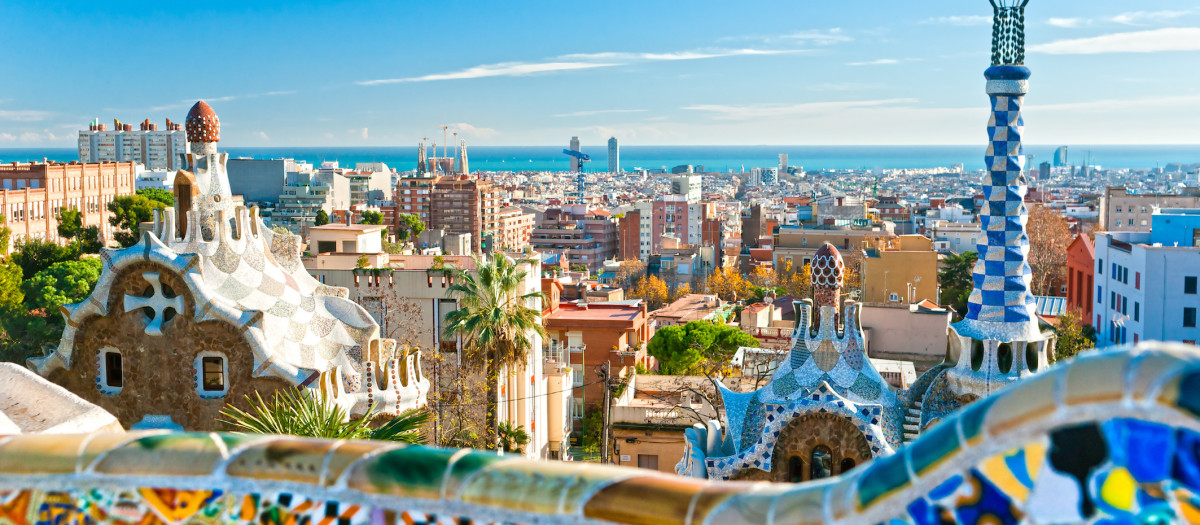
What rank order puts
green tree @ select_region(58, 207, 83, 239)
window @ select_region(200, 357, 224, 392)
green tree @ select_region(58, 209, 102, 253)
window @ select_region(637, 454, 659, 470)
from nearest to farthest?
1. window @ select_region(200, 357, 224, 392)
2. window @ select_region(637, 454, 659, 470)
3. green tree @ select_region(58, 209, 102, 253)
4. green tree @ select_region(58, 207, 83, 239)

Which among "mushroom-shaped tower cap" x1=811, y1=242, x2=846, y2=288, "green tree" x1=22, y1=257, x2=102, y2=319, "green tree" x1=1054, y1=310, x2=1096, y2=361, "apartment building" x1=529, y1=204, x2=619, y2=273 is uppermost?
"mushroom-shaped tower cap" x1=811, y1=242, x2=846, y2=288

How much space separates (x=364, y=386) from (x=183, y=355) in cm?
233

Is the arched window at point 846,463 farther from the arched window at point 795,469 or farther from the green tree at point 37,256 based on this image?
the green tree at point 37,256

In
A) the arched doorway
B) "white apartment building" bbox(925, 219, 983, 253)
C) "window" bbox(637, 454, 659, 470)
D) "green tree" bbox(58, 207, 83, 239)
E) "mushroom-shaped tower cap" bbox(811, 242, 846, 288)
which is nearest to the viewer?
the arched doorway

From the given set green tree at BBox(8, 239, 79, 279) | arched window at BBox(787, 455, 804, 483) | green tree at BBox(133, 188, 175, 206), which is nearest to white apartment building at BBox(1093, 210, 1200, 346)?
arched window at BBox(787, 455, 804, 483)

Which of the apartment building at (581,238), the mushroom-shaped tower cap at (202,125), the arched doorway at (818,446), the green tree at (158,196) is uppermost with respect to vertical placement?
the mushroom-shaped tower cap at (202,125)

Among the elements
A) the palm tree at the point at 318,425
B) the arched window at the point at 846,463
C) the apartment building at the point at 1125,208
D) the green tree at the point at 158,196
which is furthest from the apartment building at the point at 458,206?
the palm tree at the point at 318,425

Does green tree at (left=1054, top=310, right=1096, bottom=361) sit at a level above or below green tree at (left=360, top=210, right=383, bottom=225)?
below

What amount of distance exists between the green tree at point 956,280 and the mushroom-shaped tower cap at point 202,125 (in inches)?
1360

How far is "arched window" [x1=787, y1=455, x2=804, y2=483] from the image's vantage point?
1098 cm

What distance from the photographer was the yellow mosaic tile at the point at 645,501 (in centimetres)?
292

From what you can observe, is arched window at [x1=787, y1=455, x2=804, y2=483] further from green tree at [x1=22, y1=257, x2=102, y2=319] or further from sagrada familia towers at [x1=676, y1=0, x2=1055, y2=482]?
green tree at [x1=22, y1=257, x2=102, y2=319]

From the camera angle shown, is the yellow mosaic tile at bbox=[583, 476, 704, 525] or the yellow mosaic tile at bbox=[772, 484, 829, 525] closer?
the yellow mosaic tile at bbox=[772, 484, 829, 525]

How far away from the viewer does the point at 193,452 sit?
3387 millimetres
